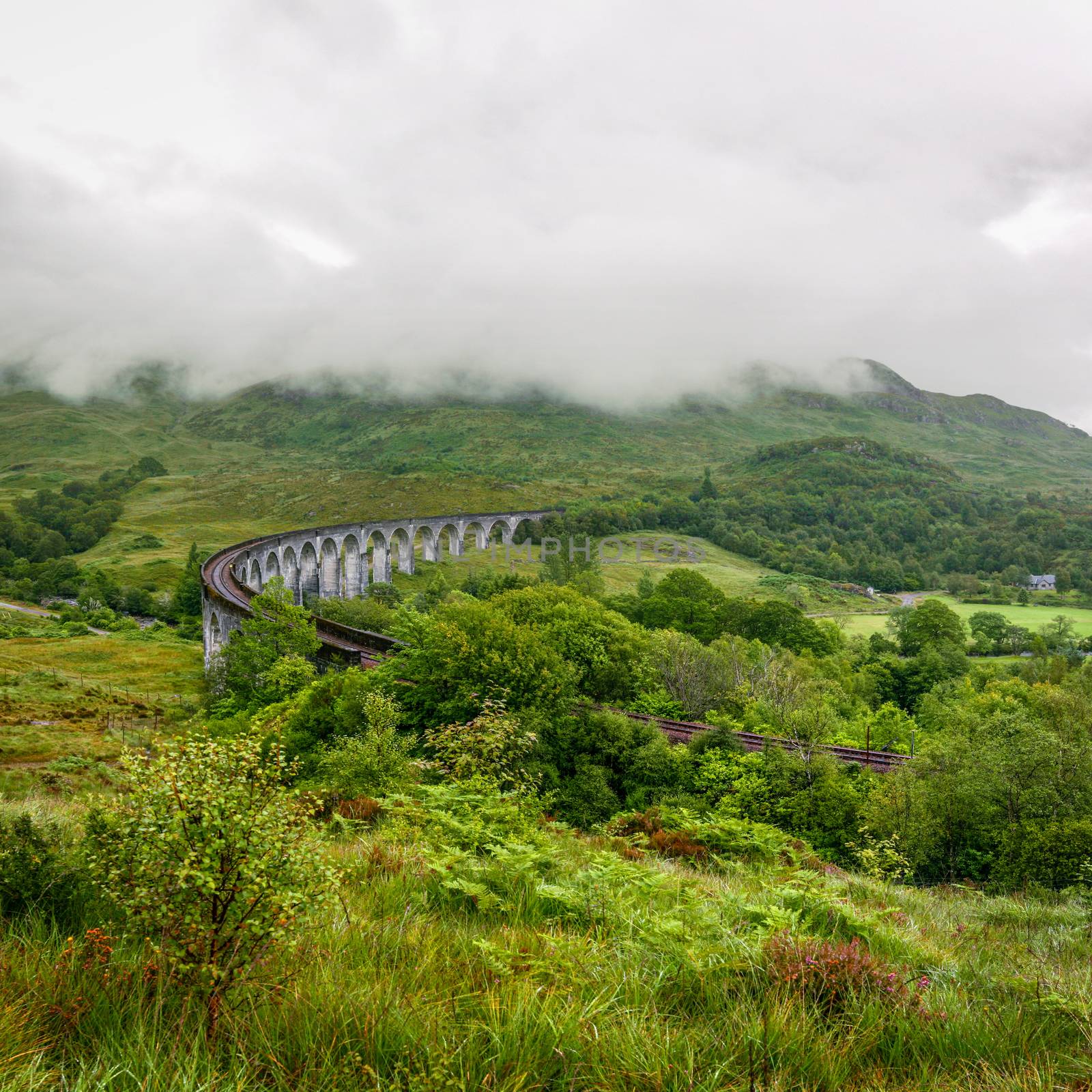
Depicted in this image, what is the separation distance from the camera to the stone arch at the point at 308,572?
104438 millimetres

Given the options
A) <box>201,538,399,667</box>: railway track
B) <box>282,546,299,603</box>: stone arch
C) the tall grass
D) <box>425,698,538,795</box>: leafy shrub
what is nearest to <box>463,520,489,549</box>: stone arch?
<box>282,546,299,603</box>: stone arch

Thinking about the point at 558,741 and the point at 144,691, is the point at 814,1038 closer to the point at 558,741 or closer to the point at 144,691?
the point at 558,741

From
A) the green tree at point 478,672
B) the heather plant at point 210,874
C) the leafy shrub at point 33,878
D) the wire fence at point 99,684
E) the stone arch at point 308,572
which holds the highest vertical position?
the heather plant at point 210,874

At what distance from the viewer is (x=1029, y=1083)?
3791 millimetres

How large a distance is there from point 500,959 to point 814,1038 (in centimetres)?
209

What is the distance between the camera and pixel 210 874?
11.9 feet

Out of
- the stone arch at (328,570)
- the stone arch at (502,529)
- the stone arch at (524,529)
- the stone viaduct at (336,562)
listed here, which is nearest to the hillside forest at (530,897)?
the stone viaduct at (336,562)

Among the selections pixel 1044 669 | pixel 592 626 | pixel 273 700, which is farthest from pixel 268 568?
pixel 1044 669

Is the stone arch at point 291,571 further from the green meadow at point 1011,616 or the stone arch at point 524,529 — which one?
the green meadow at point 1011,616

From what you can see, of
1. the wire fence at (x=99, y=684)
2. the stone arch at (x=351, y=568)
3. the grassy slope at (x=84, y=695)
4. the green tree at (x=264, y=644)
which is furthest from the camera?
the stone arch at (x=351, y=568)

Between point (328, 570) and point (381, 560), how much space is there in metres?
11.7

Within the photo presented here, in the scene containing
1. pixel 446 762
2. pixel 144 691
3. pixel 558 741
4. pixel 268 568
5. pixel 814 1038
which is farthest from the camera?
pixel 268 568

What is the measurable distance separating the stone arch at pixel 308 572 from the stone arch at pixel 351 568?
5626 mm

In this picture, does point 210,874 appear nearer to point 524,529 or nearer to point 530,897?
point 530,897
